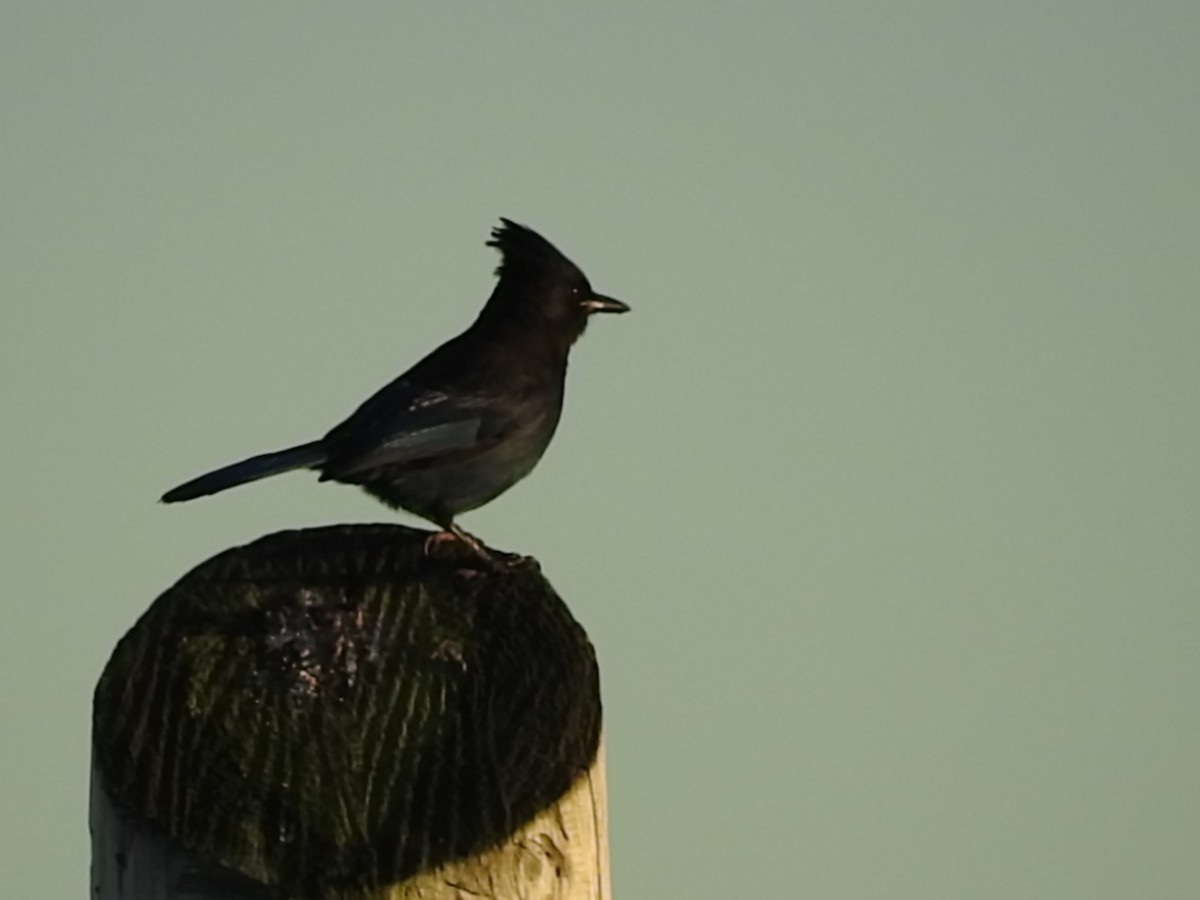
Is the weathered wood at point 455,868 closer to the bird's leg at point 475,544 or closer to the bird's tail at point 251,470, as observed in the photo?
the bird's leg at point 475,544

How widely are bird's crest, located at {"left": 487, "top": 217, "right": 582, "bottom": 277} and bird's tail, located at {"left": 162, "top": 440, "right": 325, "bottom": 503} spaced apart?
1.00 metres

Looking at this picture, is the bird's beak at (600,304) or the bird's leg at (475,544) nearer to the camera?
the bird's leg at (475,544)

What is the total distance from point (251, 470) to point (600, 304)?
161cm

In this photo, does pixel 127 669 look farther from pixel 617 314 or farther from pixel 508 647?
pixel 617 314

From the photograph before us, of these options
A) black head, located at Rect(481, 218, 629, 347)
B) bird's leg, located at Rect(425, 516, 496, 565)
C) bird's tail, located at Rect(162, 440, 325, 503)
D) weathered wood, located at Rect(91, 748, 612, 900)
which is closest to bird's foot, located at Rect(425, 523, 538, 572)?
bird's leg, located at Rect(425, 516, 496, 565)

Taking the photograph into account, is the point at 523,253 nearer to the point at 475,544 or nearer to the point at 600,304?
the point at 600,304

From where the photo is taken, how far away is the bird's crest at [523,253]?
680 centimetres

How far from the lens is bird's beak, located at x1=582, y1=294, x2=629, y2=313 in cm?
705

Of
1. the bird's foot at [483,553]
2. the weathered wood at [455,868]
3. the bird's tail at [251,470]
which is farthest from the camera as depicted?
the bird's tail at [251,470]

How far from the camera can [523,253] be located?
22.4 feet

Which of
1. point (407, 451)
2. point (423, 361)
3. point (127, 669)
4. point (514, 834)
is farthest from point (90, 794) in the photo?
point (423, 361)

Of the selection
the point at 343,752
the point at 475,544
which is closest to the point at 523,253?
the point at 475,544

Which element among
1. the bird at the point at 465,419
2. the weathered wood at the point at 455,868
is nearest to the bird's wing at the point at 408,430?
the bird at the point at 465,419

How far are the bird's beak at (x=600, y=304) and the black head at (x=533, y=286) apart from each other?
0.33ft
